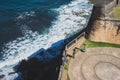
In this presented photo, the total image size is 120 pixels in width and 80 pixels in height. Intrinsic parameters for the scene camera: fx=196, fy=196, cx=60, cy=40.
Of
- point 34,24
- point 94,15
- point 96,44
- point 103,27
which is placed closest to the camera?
point 96,44

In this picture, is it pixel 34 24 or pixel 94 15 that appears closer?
pixel 94 15

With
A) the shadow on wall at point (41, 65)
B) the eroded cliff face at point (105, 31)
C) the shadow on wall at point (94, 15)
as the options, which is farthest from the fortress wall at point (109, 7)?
the shadow on wall at point (41, 65)

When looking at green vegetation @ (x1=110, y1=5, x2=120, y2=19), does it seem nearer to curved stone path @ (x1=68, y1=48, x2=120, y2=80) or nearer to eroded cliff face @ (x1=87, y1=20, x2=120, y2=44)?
eroded cliff face @ (x1=87, y1=20, x2=120, y2=44)

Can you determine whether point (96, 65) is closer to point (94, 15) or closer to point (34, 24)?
point (94, 15)

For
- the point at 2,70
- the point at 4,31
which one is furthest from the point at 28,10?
the point at 2,70

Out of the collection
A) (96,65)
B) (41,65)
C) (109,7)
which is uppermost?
(109,7)

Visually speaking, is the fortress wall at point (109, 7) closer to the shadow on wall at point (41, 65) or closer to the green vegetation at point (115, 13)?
the green vegetation at point (115, 13)

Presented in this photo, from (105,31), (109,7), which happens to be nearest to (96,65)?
(105,31)

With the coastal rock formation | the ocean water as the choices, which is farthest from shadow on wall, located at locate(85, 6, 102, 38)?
the ocean water

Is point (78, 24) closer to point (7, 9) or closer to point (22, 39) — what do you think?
point (22, 39)
